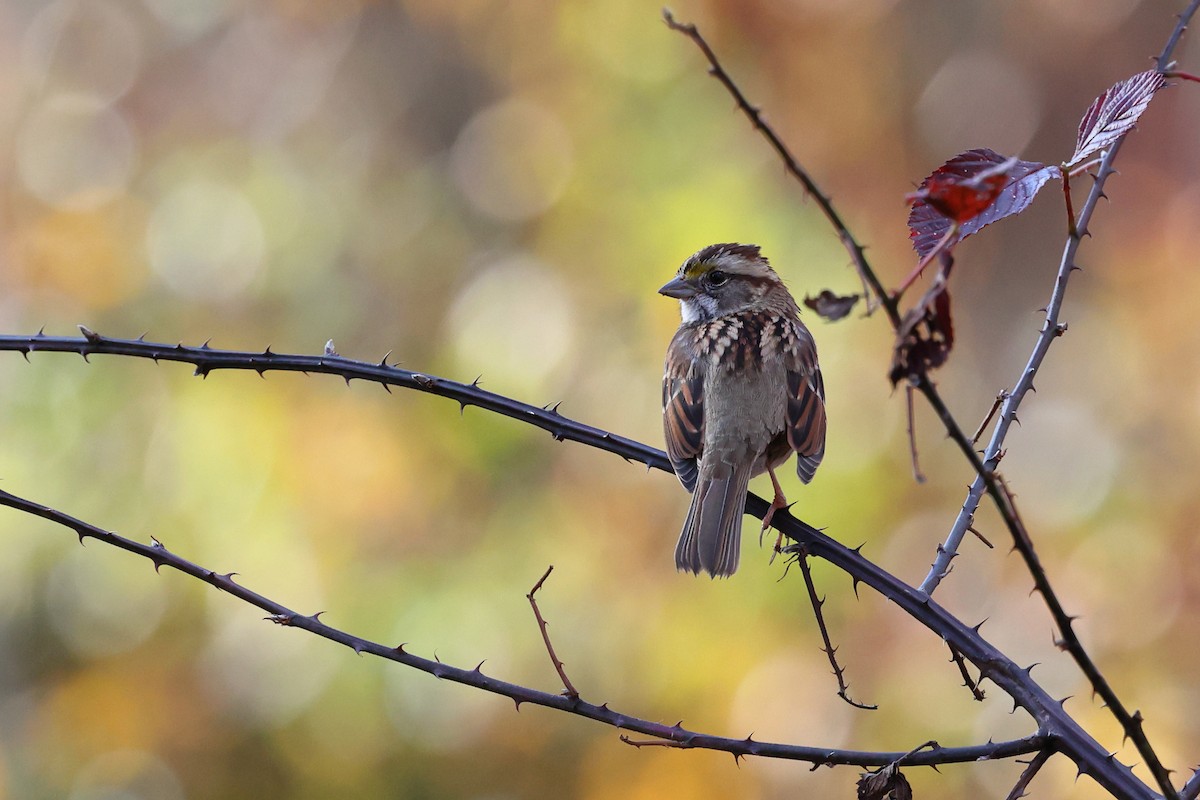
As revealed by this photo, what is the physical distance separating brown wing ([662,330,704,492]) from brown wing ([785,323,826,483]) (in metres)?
0.28

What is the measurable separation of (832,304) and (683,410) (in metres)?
2.37

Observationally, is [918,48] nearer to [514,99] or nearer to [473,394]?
[514,99]

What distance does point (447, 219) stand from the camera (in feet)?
24.7

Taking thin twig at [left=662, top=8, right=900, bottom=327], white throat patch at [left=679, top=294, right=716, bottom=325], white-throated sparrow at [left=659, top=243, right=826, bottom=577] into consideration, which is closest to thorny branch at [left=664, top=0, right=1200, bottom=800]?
thin twig at [left=662, top=8, right=900, bottom=327]

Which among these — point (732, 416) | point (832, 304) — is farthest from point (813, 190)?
point (732, 416)

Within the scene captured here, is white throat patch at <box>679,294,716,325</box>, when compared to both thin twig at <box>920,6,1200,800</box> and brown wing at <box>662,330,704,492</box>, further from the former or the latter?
thin twig at <box>920,6,1200,800</box>

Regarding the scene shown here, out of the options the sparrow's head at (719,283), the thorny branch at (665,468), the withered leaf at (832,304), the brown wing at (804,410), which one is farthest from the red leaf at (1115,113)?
the sparrow's head at (719,283)

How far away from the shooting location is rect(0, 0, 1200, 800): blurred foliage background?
6.41 m

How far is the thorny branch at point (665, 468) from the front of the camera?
71.2 inches

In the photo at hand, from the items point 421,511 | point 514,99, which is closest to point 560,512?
point 421,511

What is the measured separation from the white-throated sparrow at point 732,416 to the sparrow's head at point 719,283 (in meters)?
0.21

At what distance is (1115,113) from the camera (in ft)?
6.40

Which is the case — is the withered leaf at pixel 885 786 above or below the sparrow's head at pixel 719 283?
below

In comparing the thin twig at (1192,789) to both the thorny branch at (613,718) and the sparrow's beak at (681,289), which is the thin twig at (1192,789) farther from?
the sparrow's beak at (681,289)
